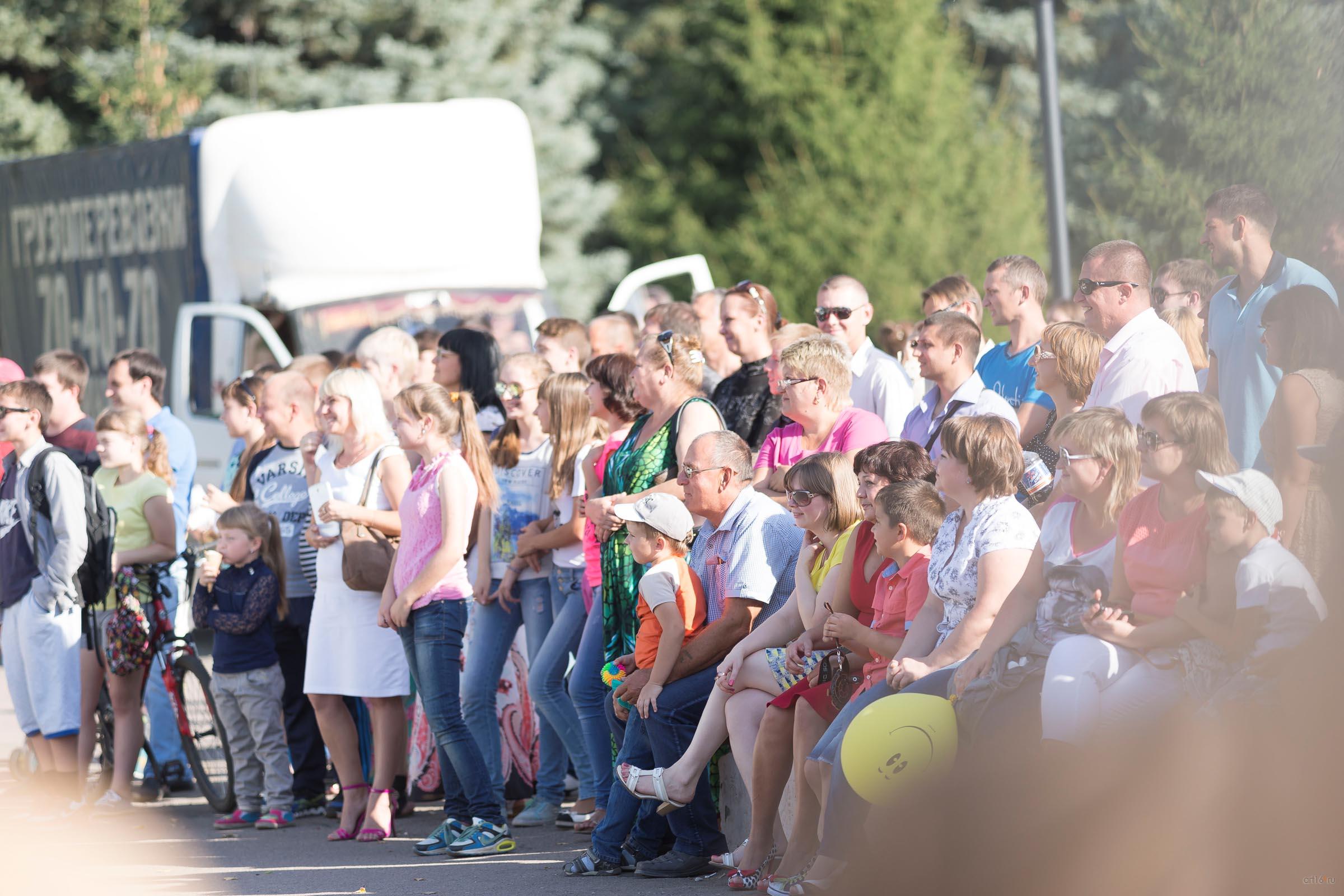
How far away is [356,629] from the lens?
7.09 metres

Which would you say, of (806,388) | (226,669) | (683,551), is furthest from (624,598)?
(226,669)

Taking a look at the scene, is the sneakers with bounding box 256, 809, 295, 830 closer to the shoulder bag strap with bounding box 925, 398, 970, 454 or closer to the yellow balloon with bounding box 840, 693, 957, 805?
the shoulder bag strap with bounding box 925, 398, 970, 454

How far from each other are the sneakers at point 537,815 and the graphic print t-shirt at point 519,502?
1070 mm

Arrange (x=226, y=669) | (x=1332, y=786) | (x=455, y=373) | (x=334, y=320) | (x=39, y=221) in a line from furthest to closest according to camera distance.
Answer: (x=39, y=221)
(x=334, y=320)
(x=455, y=373)
(x=226, y=669)
(x=1332, y=786)

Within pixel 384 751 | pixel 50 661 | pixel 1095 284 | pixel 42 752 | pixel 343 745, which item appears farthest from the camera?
pixel 42 752

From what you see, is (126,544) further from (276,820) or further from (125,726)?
(276,820)

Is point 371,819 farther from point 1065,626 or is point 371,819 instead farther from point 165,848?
point 1065,626

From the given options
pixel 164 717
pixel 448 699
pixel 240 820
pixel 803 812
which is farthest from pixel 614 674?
pixel 164 717

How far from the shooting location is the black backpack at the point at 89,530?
798 cm

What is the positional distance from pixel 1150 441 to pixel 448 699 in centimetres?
374

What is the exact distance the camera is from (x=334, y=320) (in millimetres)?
12984

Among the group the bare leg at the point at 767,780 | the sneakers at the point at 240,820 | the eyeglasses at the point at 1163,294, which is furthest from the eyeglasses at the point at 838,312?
the sneakers at the point at 240,820

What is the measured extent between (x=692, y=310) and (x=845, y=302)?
54.4 inches

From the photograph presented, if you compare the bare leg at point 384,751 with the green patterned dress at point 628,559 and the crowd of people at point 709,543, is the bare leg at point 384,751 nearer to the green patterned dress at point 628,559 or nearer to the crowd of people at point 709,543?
the crowd of people at point 709,543
